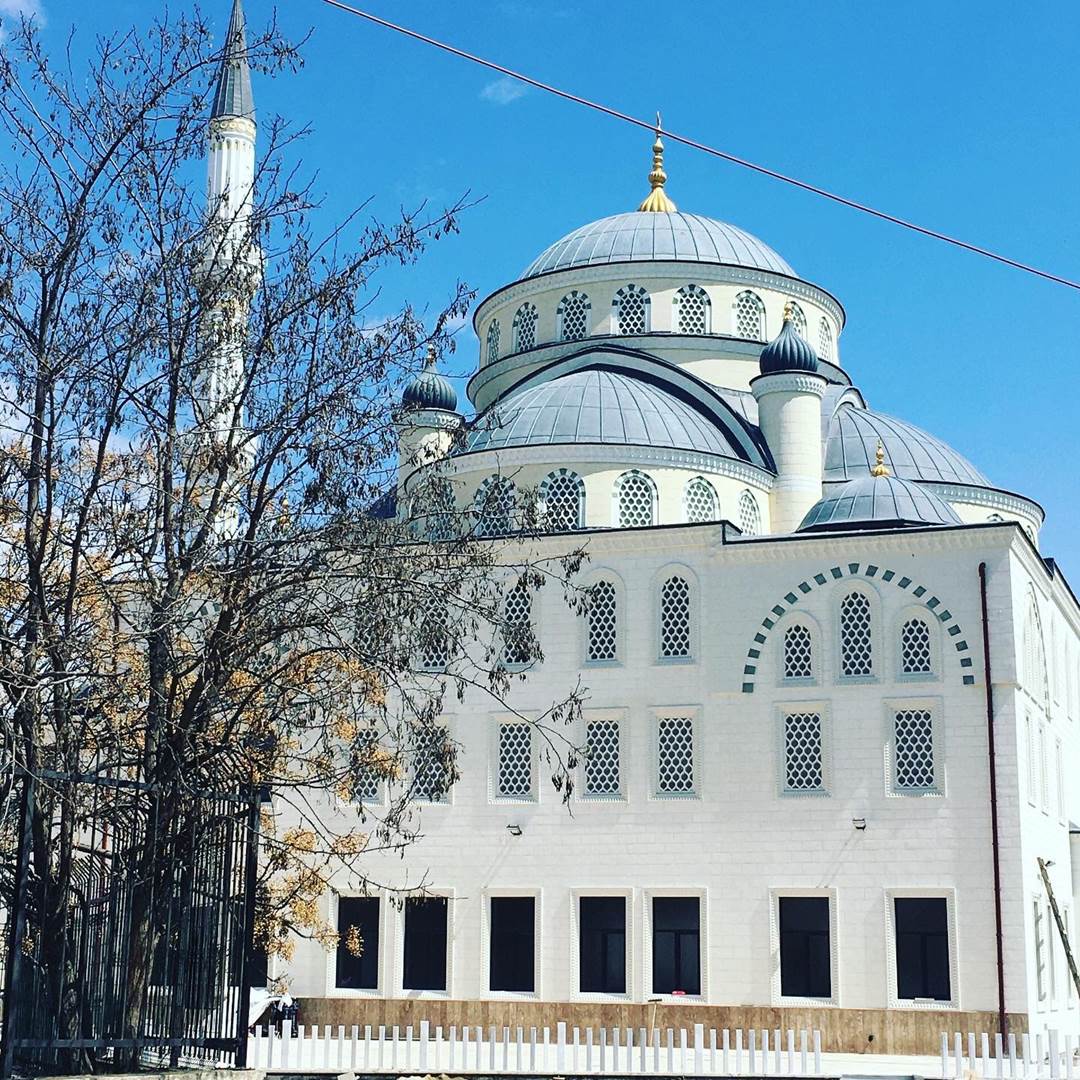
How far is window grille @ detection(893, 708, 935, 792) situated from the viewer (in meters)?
21.5

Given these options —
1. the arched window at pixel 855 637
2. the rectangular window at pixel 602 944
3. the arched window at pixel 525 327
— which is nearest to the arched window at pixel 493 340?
the arched window at pixel 525 327

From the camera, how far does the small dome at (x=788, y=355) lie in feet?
86.5

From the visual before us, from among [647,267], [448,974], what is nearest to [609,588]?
[448,974]

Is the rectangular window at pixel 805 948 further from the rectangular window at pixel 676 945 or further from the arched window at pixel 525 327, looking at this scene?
the arched window at pixel 525 327

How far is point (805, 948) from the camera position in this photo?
21609 millimetres

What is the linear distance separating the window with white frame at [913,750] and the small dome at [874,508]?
299cm

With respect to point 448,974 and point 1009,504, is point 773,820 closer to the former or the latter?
point 448,974

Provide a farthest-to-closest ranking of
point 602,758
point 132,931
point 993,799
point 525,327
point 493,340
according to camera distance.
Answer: point 493,340, point 525,327, point 602,758, point 993,799, point 132,931

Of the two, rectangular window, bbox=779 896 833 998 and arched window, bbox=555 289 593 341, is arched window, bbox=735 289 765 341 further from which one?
rectangular window, bbox=779 896 833 998

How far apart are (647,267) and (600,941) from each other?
506 inches

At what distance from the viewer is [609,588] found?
23.5m

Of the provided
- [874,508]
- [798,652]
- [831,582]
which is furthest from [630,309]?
[798,652]

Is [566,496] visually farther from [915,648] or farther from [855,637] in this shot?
[915,648]

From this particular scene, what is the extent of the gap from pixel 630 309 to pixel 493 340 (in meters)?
3.19
